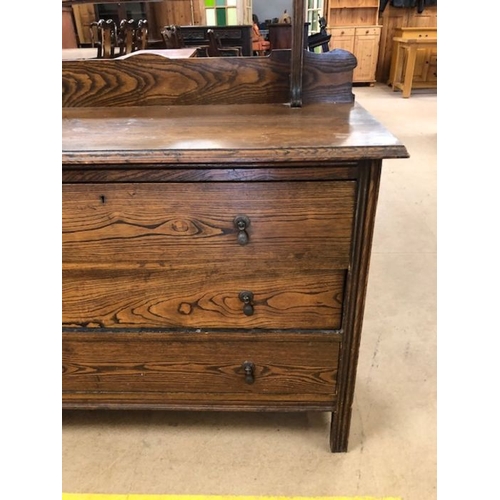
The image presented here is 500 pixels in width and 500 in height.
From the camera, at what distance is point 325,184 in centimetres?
78

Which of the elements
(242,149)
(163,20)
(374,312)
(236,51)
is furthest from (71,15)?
(374,312)

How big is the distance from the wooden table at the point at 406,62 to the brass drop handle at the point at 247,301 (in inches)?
191

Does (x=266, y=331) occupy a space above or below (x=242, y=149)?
below

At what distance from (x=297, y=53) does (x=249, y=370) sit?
757 millimetres

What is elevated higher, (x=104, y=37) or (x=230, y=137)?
(x=104, y=37)

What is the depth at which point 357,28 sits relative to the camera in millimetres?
5395

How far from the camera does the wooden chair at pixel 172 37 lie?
1488mm

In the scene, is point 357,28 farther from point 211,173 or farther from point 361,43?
point 211,173

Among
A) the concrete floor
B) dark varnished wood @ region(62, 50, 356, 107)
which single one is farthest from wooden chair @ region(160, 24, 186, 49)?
the concrete floor

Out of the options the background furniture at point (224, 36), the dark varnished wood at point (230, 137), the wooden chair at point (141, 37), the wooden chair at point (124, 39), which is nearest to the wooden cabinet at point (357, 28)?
the background furniture at point (224, 36)

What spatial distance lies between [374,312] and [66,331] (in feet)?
3.66

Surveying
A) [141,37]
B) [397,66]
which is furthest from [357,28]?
[141,37]

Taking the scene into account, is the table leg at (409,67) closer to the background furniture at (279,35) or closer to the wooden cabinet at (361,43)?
the wooden cabinet at (361,43)

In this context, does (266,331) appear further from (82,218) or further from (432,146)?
(432,146)
